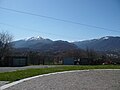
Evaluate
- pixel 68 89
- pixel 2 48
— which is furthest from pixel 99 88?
pixel 2 48

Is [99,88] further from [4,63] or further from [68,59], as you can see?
[68,59]

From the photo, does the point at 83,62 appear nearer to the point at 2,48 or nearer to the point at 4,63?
the point at 4,63

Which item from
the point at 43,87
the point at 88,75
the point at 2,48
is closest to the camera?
the point at 43,87

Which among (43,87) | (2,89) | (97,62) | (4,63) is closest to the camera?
(2,89)

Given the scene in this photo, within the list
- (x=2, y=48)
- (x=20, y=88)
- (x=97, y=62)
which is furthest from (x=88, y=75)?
(x=2, y=48)

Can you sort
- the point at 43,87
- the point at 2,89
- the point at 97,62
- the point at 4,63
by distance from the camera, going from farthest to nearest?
the point at 97,62 < the point at 4,63 < the point at 43,87 < the point at 2,89

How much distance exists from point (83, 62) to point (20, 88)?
40850 mm

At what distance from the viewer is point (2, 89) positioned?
1143 centimetres

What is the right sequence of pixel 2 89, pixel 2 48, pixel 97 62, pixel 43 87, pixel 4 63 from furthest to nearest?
pixel 2 48 → pixel 97 62 → pixel 4 63 → pixel 43 87 → pixel 2 89

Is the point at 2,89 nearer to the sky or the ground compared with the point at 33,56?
nearer to the ground

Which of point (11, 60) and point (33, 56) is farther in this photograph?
point (33, 56)

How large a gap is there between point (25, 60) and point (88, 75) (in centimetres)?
3138

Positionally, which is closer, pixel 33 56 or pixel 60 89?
pixel 60 89

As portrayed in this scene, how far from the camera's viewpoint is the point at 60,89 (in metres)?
11.8
